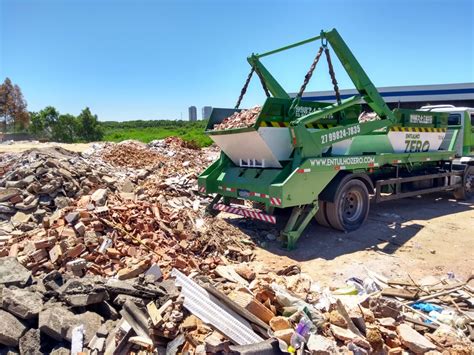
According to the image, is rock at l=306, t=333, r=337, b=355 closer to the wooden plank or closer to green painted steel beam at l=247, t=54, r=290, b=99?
the wooden plank

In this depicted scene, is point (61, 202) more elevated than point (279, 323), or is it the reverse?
point (61, 202)

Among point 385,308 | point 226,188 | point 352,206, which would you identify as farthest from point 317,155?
point 385,308

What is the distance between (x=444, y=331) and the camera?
148 inches

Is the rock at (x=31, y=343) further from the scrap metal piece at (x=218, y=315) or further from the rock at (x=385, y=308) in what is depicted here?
the rock at (x=385, y=308)

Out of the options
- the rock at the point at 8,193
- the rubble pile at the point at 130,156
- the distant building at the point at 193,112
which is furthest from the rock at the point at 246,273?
the distant building at the point at 193,112

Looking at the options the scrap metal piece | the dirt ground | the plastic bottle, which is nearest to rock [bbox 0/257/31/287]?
the scrap metal piece

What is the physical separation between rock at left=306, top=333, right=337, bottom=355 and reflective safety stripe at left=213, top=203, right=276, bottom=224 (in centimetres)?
349

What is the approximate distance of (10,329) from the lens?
350 cm

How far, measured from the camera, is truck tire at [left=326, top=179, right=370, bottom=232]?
7326mm

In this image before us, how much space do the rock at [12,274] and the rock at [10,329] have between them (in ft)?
2.30

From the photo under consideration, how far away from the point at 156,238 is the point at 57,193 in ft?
8.70

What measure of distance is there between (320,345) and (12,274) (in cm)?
347

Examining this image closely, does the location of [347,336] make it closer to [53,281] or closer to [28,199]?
[53,281]

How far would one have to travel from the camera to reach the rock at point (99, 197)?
22.7ft
